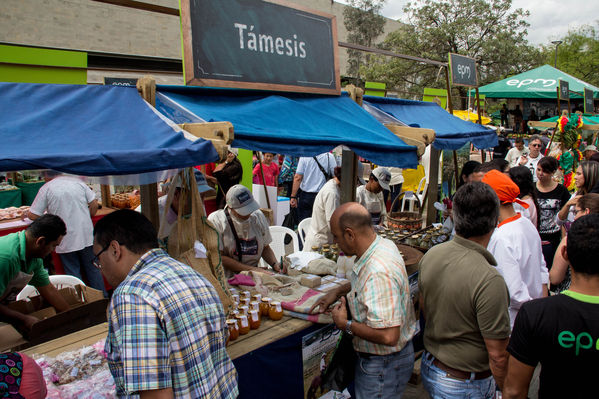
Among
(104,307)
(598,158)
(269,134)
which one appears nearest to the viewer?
(269,134)

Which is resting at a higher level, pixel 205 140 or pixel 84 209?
pixel 205 140

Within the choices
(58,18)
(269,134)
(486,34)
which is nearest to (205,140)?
(269,134)

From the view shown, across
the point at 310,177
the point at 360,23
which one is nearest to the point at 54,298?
the point at 310,177

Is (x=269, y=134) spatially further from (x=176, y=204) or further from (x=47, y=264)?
(x=47, y=264)

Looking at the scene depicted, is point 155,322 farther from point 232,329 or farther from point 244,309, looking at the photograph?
point 244,309

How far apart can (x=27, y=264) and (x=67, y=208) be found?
6.27ft

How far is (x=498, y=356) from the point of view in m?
2.18

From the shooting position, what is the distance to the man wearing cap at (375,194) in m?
5.50

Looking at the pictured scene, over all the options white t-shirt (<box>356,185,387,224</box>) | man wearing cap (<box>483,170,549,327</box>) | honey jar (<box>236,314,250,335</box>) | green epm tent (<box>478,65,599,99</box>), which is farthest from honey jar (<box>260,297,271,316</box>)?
green epm tent (<box>478,65,599,99</box>)

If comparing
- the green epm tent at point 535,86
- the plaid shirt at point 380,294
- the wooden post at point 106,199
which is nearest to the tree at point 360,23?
the green epm tent at point 535,86

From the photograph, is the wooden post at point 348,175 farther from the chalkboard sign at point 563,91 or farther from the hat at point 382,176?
the chalkboard sign at point 563,91

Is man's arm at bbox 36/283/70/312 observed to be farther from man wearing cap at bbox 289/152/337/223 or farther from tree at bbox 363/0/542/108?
tree at bbox 363/0/542/108

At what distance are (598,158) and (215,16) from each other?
23.1 feet

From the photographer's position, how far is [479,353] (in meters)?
2.26
